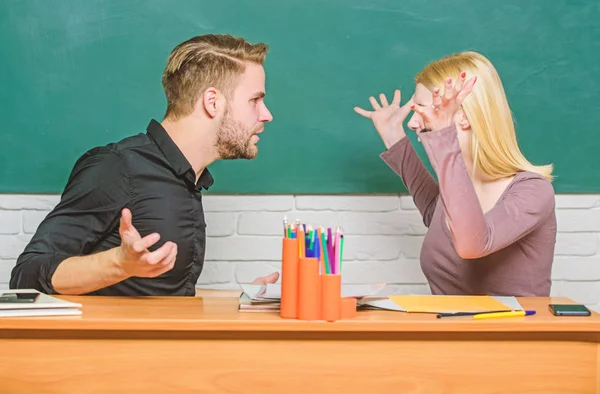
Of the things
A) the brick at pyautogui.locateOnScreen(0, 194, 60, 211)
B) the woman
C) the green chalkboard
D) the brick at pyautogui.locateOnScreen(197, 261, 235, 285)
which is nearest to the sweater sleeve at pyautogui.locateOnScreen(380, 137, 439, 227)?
the woman

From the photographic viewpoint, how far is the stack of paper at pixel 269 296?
1360 millimetres

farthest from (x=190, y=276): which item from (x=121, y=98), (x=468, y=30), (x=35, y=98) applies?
(x=468, y=30)

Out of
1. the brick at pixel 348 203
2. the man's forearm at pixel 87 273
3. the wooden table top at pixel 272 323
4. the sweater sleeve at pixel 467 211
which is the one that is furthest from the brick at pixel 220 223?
the wooden table top at pixel 272 323

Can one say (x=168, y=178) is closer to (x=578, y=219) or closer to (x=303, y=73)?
(x=303, y=73)

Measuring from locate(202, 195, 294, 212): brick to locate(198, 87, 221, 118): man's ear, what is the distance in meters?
0.45

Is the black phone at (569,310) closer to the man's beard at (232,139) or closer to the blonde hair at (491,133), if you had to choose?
the blonde hair at (491,133)

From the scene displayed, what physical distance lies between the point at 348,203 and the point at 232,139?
548 millimetres

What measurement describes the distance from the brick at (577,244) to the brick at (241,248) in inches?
35.9

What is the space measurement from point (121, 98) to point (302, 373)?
135 centimetres

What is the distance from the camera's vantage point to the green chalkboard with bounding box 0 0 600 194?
2.31 metres

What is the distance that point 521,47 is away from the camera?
7.72 ft

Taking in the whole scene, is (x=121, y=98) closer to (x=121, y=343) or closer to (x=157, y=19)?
(x=157, y=19)

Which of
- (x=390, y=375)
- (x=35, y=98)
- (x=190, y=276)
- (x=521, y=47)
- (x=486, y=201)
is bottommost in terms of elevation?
(x=390, y=375)

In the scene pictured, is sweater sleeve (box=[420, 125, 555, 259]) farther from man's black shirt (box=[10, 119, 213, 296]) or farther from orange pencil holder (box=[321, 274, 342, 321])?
man's black shirt (box=[10, 119, 213, 296])
